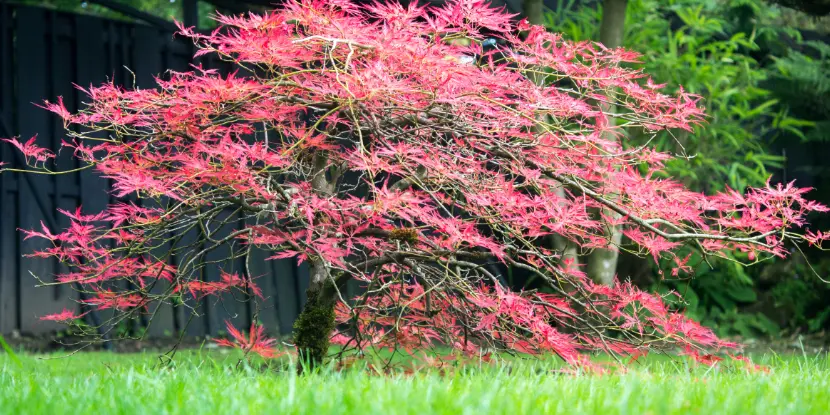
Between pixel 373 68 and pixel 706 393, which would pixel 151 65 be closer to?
pixel 373 68

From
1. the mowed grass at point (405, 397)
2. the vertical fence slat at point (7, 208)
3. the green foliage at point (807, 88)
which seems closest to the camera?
the mowed grass at point (405, 397)

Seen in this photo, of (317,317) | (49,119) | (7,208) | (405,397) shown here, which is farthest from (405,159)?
(49,119)

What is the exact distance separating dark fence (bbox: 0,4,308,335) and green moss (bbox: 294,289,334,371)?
271 centimetres

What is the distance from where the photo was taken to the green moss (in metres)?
3.73

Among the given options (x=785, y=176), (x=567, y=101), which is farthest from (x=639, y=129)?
(x=567, y=101)

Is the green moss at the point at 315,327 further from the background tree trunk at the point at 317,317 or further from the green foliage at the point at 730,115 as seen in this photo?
the green foliage at the point at 730,115

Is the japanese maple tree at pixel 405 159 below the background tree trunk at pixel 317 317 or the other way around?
the other way around

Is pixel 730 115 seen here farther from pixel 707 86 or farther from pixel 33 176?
pixel 33 176

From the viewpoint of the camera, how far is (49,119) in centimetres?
671

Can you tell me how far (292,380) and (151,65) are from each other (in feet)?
18.6

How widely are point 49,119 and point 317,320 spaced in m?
4.15

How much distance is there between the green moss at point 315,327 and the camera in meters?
3.73

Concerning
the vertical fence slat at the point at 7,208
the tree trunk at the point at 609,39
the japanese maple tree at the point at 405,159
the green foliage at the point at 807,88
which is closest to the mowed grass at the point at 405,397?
the japanese maple tree at the point at 405,159

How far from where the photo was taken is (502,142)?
135 inches
